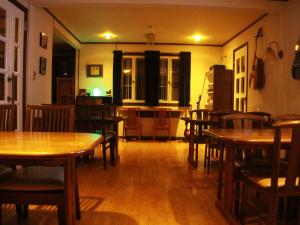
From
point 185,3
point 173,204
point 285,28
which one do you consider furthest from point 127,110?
point 173,204

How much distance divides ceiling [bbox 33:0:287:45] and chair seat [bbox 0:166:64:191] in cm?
→ 300

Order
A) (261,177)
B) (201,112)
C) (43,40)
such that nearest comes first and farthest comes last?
(261,177) < (43,40) < (201,112)

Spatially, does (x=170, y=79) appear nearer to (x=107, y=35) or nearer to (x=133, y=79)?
(x=133, y=79)

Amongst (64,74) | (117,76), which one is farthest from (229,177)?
(64,74)

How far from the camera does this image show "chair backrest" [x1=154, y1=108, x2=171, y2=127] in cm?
742

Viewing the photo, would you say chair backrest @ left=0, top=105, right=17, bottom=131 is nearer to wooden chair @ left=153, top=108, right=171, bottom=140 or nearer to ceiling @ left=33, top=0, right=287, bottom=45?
ceiling @ left=33, top=0, right=287, bottom=45

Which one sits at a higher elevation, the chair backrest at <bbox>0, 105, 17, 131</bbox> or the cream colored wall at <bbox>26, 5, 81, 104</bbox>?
the cream colored wall at <bbox>26, 5, 81, 104</bbox>

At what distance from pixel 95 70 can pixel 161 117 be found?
7.11 ft

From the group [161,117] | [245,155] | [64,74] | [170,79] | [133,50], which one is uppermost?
[133,50]

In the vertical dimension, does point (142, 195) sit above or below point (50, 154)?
below

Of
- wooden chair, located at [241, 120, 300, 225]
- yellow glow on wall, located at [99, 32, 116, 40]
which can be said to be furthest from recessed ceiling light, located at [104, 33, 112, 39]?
wooden chair, located at [241, 120, 300, 225]

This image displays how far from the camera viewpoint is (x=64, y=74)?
8258mm

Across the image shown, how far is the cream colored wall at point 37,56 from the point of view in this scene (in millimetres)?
4273

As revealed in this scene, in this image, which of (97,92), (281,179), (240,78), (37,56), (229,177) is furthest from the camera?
(97,92)
